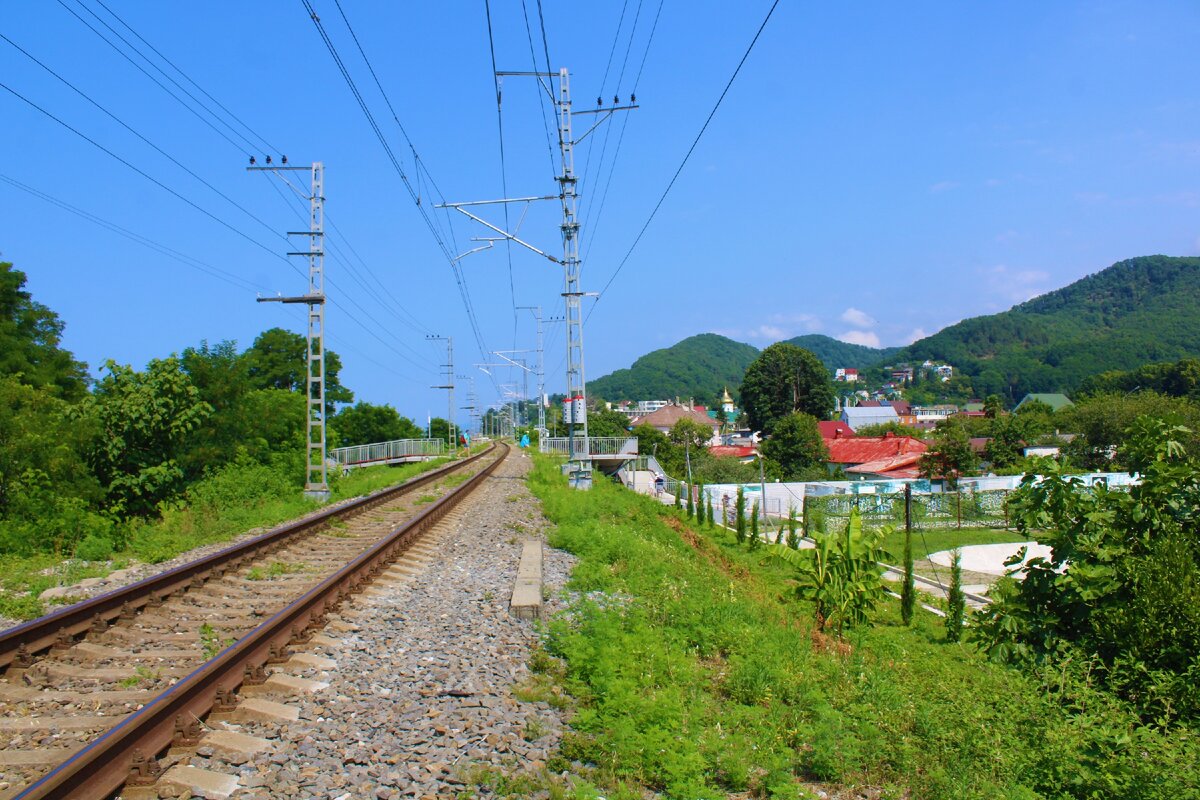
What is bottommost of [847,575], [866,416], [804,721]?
[847,575]

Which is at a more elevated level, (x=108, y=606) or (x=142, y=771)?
(x=108, y=606)

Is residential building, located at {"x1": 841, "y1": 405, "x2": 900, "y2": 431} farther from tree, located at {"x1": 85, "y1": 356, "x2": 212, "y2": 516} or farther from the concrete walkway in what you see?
tree, located at {"x1": 85, "y1": 356, "x2": 212, "y2": 516}

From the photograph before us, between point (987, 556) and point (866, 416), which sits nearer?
point (987, 556)

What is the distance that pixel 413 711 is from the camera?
5.21m

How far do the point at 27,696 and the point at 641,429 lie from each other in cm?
8364

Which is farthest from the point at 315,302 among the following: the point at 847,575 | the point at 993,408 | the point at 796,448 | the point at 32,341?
the point at 993,408

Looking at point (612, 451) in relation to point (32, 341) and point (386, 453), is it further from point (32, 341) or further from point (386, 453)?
point (32, 341)

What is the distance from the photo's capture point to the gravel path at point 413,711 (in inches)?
169

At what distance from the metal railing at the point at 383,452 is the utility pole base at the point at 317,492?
19275 mm

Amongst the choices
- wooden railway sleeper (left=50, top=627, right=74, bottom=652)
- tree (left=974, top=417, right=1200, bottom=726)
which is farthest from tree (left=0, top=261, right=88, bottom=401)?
tree (left=974, top=417, right=1200, bottom=726)

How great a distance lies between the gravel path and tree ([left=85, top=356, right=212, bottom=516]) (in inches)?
565

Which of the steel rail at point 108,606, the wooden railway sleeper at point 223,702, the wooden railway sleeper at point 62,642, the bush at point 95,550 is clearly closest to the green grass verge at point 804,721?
the wooden railway sleeper at point 223,702

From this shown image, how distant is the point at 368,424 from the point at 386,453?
1198 inches

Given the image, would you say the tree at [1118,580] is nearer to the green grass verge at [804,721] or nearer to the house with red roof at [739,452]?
the green grass verge at [804,721]
